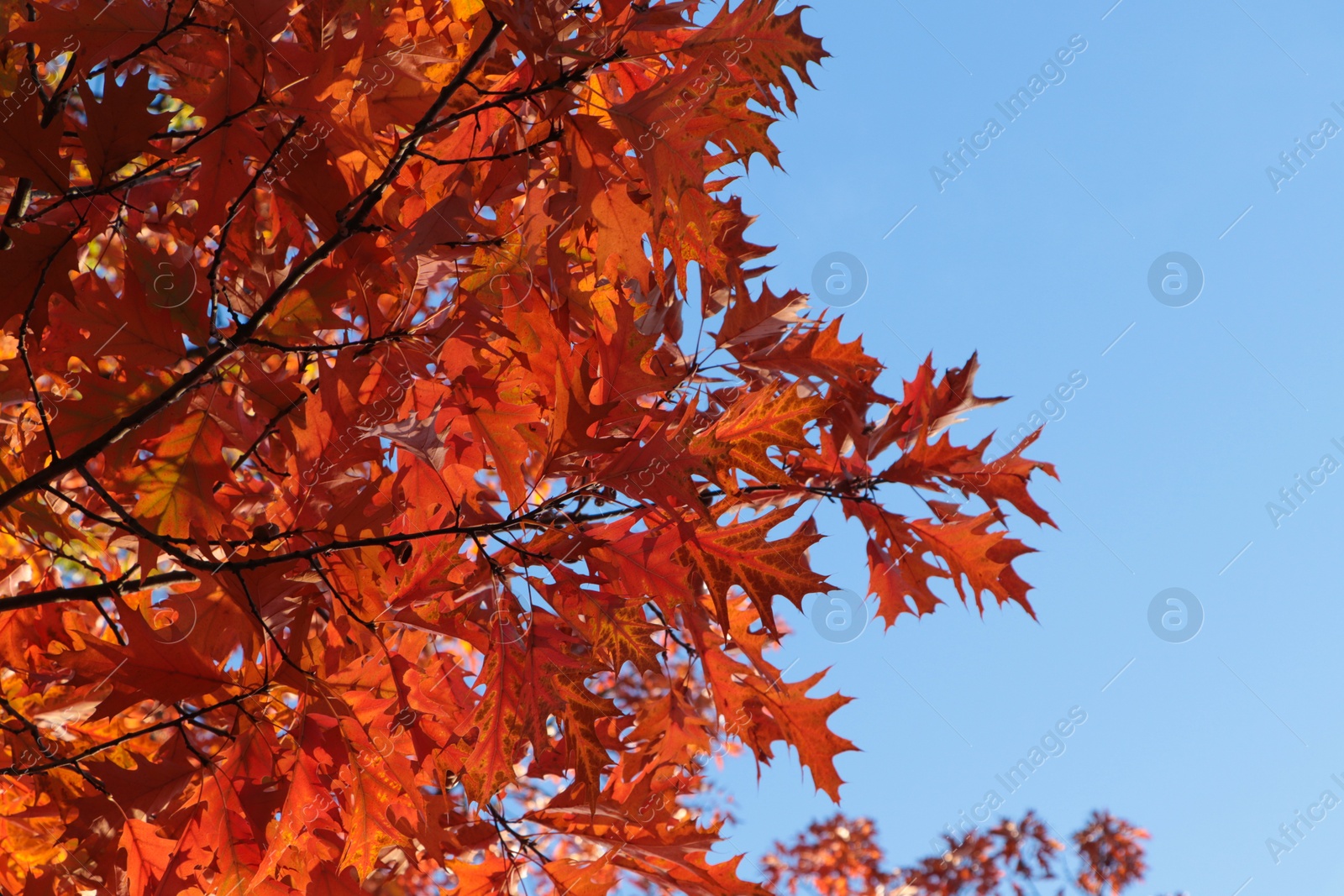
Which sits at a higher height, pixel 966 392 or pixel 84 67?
pixel 84 67

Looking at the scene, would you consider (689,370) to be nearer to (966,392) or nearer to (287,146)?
(966,392)

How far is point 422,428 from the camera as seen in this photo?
1558 mm

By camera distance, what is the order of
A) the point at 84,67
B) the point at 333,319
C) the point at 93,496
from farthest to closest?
the point at 93,496
the point at 333,319
the point at 84,67

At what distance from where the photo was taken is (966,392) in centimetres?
207

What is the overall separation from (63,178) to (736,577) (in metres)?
1.45

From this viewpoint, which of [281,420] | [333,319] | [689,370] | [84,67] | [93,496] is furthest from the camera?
Answer: [93,496]

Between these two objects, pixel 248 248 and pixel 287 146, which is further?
pixel 248 248

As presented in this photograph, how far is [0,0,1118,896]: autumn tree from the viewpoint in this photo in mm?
1581

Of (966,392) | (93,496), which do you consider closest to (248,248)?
(93,496)

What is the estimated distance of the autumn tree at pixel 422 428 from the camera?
1581 mm

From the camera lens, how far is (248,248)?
7.25 feet

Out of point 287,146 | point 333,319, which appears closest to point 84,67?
point 287,146

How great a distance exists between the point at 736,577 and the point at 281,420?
1018 mm

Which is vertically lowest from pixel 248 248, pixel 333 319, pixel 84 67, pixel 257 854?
pixel 257 854
